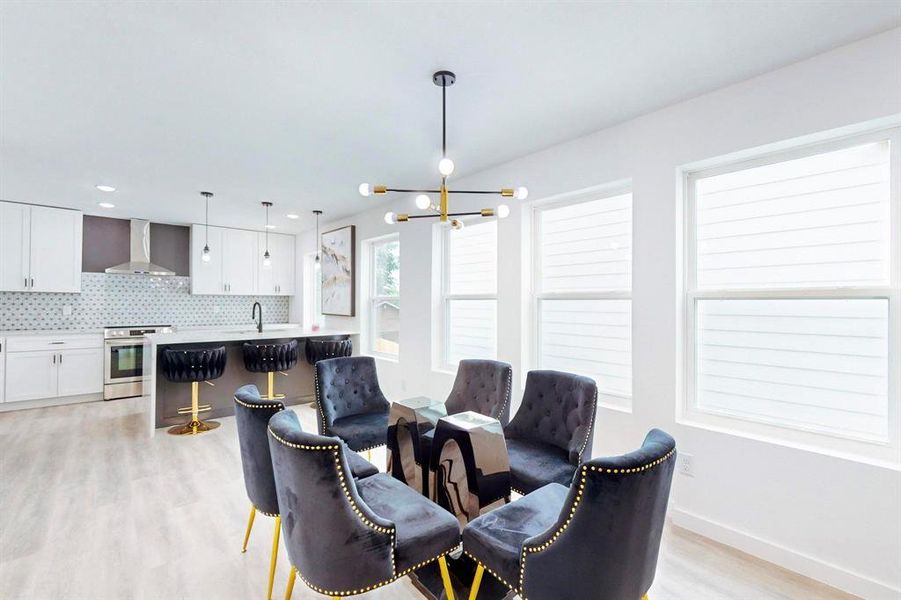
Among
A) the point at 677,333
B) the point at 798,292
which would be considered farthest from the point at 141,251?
the point at 798,292

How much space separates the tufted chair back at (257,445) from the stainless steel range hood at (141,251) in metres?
5.13

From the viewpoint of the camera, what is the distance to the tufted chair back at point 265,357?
460 cm

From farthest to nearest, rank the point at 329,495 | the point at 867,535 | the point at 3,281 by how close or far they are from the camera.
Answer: the point at 3,281, the point at 867,535, the point at 329,495

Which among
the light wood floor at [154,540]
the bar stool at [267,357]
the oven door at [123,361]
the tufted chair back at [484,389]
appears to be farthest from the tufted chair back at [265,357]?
the tufted chair back at [484,389]

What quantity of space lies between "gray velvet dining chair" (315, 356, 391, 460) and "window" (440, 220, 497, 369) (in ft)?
3.88

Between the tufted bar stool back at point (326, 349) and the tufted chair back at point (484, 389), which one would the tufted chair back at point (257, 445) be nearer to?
the tufted chair back at point (484, 389)

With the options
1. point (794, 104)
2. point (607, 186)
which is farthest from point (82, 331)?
point (794, 104)

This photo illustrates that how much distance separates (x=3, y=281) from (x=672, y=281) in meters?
7.25

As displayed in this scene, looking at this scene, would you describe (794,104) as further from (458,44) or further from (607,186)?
(458,44)

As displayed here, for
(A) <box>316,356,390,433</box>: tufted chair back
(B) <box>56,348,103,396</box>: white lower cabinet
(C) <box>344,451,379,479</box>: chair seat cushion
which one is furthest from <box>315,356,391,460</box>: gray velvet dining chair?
(B) <box>56,348,103,396</box>: white lower cabinet

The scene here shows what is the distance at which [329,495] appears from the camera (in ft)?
4.67

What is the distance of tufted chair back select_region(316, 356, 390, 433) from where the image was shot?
306 cm

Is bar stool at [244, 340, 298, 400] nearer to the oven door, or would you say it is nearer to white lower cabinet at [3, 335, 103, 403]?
the oven door

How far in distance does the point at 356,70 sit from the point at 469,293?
96.0 inches
